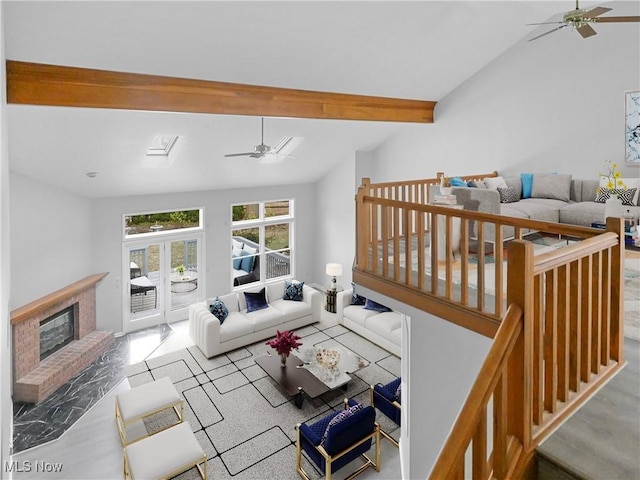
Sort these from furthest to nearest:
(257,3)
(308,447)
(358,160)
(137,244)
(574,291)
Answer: (358,160) < (137,244) < (308,447) < (257,3) < (574,291)

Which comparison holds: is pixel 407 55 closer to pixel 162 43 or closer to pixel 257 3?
pixel 257 3

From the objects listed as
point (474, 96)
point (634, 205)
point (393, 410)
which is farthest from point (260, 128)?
point (634, 205)

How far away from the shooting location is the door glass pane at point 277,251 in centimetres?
994

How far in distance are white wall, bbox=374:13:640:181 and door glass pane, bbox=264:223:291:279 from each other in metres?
4.03

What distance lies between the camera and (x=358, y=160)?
8.72m

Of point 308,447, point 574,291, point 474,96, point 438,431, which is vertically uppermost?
point 474,96

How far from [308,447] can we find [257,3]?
454 centimetres

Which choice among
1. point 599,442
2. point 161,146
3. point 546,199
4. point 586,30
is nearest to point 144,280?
point 161,146

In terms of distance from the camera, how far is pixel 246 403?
590 centimetres

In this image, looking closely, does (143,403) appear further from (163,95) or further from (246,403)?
(163,95)

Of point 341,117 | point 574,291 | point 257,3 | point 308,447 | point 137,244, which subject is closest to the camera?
point 574,291

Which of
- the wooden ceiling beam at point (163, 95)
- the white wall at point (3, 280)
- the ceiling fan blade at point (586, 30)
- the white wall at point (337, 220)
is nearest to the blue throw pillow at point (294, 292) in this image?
the white wall at point (337, 220)

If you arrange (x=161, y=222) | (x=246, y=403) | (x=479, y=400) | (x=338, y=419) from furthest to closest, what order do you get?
(x=161, y=222) → (x=246, y=403) → (x=338, y=419) → (x=479, y=400)

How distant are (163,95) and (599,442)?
15.5ft
